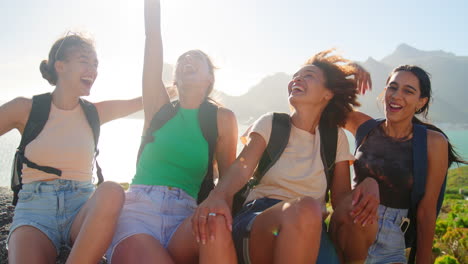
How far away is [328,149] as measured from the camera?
315 cm

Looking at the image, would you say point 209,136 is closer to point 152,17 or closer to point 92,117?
point 92,117

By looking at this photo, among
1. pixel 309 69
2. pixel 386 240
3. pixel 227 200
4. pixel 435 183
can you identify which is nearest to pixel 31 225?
pixel 227 200

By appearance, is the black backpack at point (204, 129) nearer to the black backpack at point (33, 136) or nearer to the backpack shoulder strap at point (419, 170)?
the black backpack at point (33, 136)

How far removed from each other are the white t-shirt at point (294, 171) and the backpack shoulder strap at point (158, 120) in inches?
32.4

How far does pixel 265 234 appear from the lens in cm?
243

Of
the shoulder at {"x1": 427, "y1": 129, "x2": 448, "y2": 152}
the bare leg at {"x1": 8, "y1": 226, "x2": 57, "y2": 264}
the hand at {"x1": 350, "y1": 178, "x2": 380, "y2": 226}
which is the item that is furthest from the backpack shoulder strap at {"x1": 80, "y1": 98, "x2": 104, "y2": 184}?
the shoulder at {"x1": 427, "y1": 129, "x2": 448, "y2": 152}

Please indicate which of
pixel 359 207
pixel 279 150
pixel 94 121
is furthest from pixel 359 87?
pixel 94 121

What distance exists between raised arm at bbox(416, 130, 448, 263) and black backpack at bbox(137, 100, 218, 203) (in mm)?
2071

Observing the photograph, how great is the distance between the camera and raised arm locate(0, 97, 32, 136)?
3053 millimetres

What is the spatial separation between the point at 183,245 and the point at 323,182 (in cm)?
138

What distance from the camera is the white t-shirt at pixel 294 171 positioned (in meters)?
2.99

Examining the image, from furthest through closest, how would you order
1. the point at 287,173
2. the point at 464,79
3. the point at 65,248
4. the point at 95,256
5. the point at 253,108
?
the point at 464,79 → the point at 253,108 → the point at 65,248 → the point at 287,173 → the point at 95,256

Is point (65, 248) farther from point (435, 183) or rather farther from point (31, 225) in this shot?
point (435, 183)

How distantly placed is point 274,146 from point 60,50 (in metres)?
2.39
